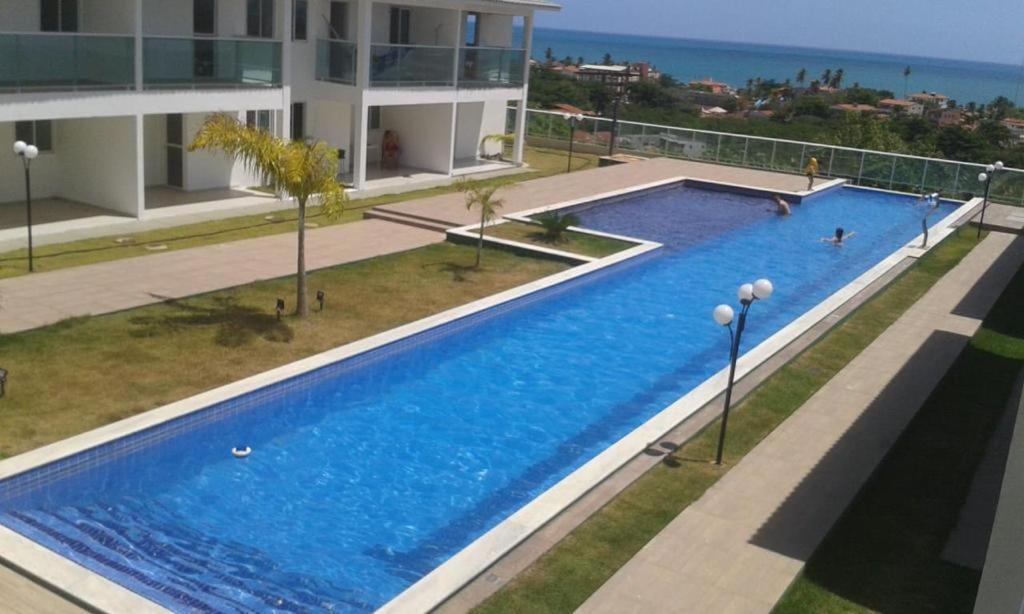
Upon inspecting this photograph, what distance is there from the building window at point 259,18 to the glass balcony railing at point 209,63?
1.28m

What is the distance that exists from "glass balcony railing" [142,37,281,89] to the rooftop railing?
16.6m

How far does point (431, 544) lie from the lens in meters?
10.2

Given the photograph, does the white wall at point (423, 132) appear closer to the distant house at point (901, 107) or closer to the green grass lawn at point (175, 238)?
the green grass lawn at point (175, 238)

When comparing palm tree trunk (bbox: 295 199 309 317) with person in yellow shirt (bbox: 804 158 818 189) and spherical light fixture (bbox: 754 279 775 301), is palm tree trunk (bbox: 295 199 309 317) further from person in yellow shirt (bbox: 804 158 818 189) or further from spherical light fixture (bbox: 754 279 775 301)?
person in yellow shirt (bbox: 804 158 818 189)

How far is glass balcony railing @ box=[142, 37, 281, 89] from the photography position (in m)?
20.1

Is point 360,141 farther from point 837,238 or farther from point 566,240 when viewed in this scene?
point 837,238

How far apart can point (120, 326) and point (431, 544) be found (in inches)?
258

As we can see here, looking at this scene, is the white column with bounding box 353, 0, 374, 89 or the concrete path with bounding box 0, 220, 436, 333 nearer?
the concrete path with bounding box 0, 220, 436, 333

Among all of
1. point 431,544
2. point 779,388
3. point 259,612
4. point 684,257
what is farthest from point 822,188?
point 259,612

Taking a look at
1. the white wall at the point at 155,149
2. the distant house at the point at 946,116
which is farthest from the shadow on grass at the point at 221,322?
the distant house at the point at 946,116

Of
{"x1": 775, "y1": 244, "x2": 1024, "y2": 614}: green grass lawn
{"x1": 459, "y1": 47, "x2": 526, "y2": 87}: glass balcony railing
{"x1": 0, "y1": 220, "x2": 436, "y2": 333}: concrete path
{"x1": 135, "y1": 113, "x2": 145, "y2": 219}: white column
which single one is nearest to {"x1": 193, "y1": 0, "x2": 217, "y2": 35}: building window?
{"x1": 135, "y1": 113, "x2": 145, "y2": 219}: white column

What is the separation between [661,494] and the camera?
34.8 feet

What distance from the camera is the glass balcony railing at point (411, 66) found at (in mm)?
25172

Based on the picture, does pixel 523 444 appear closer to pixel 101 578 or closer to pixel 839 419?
pixel 839 419
